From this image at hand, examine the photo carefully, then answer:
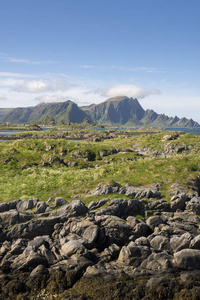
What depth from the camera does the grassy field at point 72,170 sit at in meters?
41.5

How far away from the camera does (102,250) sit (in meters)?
22.5

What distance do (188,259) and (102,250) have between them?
867cm

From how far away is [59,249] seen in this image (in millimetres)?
22078

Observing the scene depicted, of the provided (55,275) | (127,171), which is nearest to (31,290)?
(55,275)

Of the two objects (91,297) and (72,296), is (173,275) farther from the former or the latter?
(72,296)

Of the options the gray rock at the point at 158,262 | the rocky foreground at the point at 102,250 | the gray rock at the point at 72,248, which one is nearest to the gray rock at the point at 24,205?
the rocky foreground at the point at 102,250

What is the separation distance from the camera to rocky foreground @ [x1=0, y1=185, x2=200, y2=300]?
16812 millimetres

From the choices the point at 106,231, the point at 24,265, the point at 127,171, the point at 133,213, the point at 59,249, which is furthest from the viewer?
the point at 127,171

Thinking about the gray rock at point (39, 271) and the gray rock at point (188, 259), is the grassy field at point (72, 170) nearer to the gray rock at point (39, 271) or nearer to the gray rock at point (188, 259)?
the gray rock at point (188, 259)

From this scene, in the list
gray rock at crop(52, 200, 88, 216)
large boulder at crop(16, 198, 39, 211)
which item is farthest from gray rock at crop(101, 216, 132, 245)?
large boulder at crop(16, 198, 39, 211)

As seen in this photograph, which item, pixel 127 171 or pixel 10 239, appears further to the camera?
pixel 127 171

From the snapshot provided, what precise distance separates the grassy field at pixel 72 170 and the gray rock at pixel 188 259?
43.4 ft

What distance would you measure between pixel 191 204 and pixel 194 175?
51.8 ft

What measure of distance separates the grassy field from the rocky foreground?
577 cm
